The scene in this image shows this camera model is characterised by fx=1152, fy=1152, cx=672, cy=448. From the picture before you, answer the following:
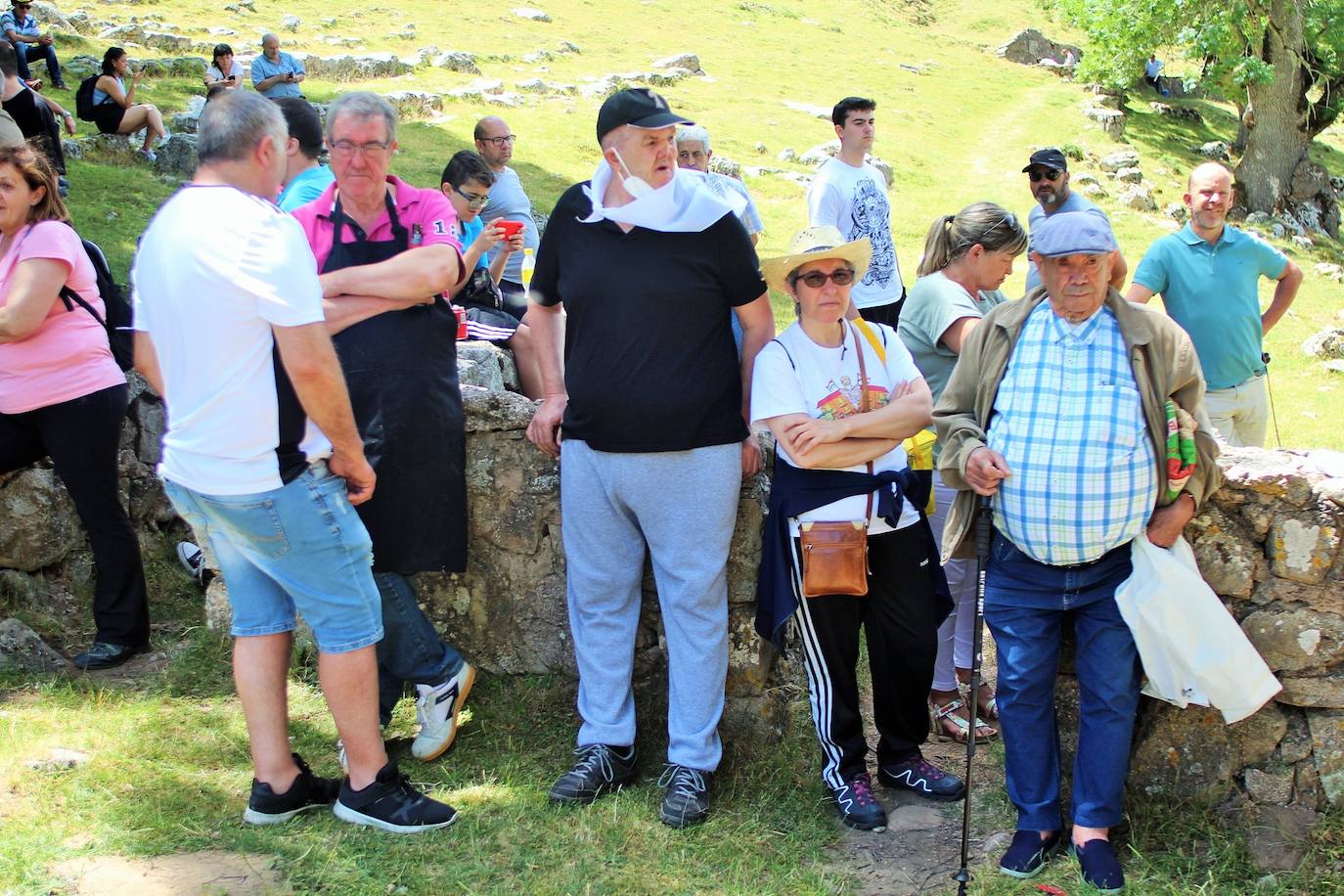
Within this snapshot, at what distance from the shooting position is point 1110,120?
90.0 feet

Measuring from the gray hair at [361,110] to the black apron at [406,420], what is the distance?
26 cm

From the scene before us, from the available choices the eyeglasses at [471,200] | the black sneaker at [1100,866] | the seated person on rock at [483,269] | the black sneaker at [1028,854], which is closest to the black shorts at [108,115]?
the seated person on rock at [483,269]

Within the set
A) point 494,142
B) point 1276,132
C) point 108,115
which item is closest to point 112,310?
point 494,142

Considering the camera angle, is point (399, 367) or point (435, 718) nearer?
point (399, 367)

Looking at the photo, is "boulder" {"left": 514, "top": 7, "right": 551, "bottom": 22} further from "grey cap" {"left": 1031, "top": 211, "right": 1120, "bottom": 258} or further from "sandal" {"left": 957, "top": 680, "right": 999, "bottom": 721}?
"grey cap" {"left": 1031, "top": 211, "right": 1120, "bottom": 258}

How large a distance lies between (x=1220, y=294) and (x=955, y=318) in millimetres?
2015

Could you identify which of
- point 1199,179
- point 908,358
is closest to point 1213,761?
point 908,358

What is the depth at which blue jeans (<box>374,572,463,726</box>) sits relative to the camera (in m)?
4.05

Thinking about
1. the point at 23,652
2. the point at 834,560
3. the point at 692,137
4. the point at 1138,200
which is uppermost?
the point at 692,137

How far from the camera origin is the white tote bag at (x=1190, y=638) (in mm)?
3357

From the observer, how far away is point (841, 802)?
3.82m

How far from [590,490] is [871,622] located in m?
1.05

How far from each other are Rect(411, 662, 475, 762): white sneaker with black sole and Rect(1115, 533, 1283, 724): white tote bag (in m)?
2.29

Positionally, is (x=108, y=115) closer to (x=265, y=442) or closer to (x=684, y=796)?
(x=265, y=442)
